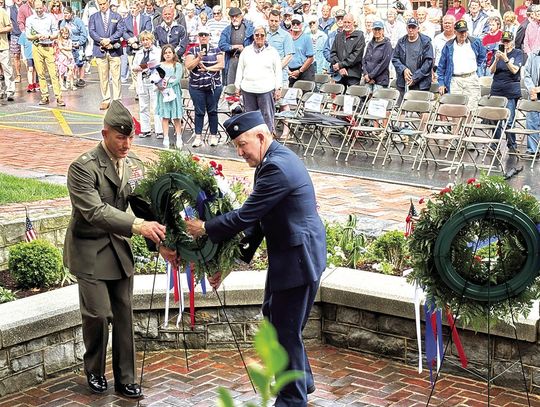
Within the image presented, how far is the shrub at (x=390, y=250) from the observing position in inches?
304

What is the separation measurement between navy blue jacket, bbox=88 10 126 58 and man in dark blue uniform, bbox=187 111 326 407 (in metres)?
14.2

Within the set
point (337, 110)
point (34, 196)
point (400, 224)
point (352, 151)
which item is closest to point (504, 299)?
point (400, 224)

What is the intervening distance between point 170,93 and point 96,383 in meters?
9.41

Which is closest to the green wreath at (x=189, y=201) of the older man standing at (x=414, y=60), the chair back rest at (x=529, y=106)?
the chair back rest at (x=529, y=106)

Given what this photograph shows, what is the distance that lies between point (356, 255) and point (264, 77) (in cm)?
721

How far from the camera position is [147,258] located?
26.3 feet

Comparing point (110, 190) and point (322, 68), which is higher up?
point (110, 190)

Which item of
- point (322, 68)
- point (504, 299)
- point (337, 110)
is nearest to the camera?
point (504, 299)

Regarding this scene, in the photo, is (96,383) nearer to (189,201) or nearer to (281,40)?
(189,201)

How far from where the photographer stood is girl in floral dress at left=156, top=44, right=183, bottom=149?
15094 mm

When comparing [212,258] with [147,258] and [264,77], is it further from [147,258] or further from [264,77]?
[264,77]

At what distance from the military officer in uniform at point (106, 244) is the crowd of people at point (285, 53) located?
8.61 m

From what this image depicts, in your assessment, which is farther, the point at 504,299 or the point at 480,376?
the point at 480,376

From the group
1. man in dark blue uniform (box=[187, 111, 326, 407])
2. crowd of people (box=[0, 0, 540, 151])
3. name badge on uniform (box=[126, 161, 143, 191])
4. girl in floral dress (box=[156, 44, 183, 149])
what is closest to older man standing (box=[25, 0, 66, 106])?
crowd of people (box=[0, 0, 540, 151])
